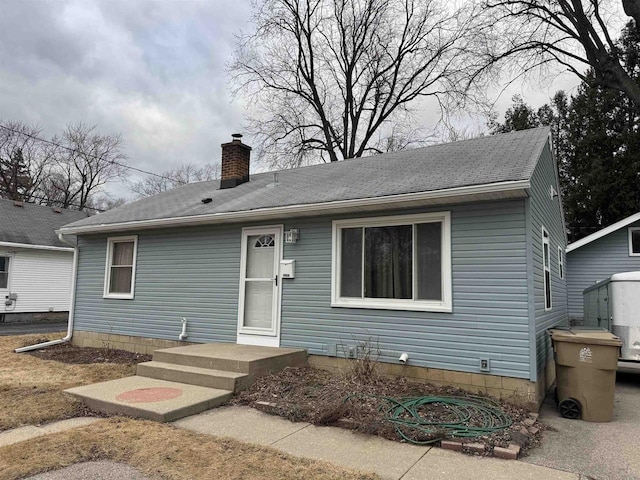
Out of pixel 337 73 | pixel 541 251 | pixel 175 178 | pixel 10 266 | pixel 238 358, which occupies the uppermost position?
pixel 337 73

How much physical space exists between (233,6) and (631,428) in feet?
43.5

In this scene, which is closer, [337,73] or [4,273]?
[4,273]

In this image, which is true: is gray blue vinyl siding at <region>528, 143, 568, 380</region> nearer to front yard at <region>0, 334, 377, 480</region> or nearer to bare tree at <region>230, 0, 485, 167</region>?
front yard at <region>0, 334, 377, 480</region>

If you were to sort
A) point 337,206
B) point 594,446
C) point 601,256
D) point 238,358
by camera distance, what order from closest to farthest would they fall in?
1. point 594,446
2. point 238,358
3. point 337,206
4. point 601,256

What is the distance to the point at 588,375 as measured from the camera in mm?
4773

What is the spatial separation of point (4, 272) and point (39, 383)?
12190 mm

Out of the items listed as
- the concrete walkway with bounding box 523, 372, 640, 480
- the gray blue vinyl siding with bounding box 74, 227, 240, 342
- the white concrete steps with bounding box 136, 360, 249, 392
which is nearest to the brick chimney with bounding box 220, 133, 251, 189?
the gray blue vinyl siding with bounding box 74, 227, 240, 342

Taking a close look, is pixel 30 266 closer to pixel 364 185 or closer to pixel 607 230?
pixel 364 185

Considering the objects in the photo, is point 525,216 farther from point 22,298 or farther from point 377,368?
point 22,298

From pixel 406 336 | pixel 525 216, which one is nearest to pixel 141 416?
pixel 406 336

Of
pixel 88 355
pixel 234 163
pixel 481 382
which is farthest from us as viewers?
pixel 234 163

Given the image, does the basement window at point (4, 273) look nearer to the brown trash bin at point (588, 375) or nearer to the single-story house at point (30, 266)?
the single-story house at point (30, 266)

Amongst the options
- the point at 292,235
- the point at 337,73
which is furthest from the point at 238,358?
the point at 337,73

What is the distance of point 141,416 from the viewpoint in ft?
14.7
